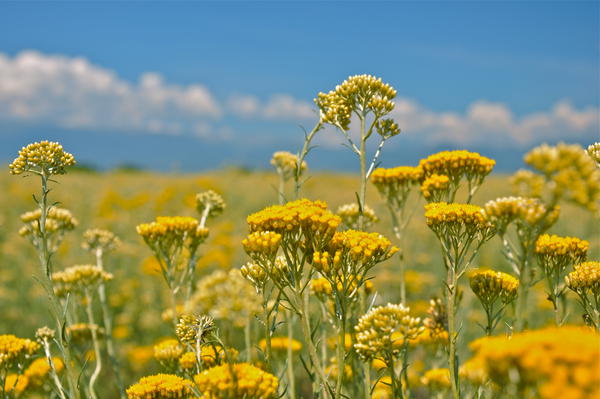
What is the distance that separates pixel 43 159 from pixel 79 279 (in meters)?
1.67

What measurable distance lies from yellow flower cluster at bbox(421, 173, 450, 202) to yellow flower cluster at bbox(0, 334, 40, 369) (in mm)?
3326

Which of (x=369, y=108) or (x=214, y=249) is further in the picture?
(x=214, y=249)

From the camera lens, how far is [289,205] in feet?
9.66

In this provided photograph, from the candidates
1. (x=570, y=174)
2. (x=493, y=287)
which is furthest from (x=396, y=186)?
(x=570, y=174)

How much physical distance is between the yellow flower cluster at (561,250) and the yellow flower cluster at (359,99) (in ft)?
4.66

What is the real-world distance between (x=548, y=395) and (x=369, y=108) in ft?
9.30

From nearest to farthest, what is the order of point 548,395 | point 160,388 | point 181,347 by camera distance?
1. point 548,395
2. point 160,388
3. point 181,347

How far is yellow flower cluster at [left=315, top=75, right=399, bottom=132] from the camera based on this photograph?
12.4ft

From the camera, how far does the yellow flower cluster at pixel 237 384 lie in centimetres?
226

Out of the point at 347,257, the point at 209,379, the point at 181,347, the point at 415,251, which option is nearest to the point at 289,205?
the point at 347,257

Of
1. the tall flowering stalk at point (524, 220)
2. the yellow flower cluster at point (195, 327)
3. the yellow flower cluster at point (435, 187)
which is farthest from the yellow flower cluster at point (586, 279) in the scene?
the yellow flower cluster at point (195, 327)

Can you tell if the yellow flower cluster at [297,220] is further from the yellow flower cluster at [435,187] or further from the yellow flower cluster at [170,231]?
the yellow flower cluster at [170,231]

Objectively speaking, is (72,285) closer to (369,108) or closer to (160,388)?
(160,388)

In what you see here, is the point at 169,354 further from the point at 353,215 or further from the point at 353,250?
the point at 353,215
